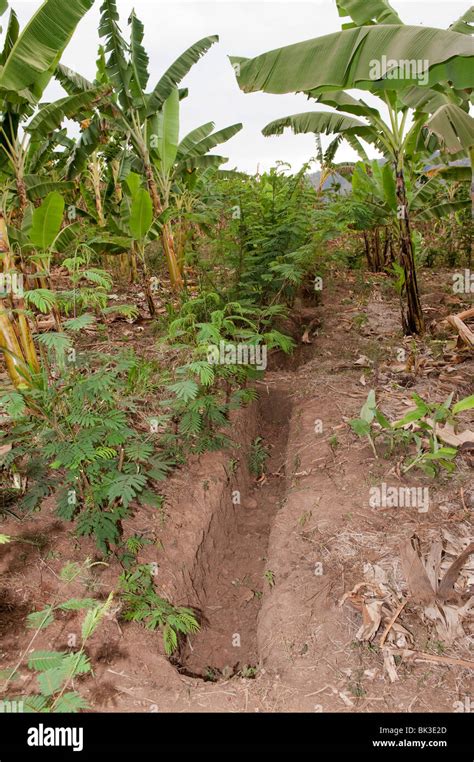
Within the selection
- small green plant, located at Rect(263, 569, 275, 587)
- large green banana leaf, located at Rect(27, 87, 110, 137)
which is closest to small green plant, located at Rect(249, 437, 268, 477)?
small green plant, located at Rect(263, 569, 275, 587)

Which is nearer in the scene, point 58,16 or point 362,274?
point 58,16

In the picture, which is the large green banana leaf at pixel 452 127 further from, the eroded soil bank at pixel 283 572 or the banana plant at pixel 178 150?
the banana plant at pixel 178 150

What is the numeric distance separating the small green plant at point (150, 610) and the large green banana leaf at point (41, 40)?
431 cm

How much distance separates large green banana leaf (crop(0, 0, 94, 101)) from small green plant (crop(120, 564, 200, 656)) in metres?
4.31

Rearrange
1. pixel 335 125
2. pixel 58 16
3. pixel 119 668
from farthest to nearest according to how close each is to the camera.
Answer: pixel 335 125, pixel 58 16, pixel 119 668

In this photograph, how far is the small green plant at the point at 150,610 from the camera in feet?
9.31

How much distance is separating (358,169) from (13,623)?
8.26m

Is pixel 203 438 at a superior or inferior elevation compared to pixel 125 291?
inferior

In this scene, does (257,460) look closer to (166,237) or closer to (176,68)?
(166,237)

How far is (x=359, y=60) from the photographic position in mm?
3670

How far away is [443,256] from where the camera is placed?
972 cm

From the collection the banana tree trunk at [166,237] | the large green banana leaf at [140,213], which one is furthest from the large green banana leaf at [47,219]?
the banana tree trunk at [166,237]

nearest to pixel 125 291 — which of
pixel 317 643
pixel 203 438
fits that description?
pixel 203 438
